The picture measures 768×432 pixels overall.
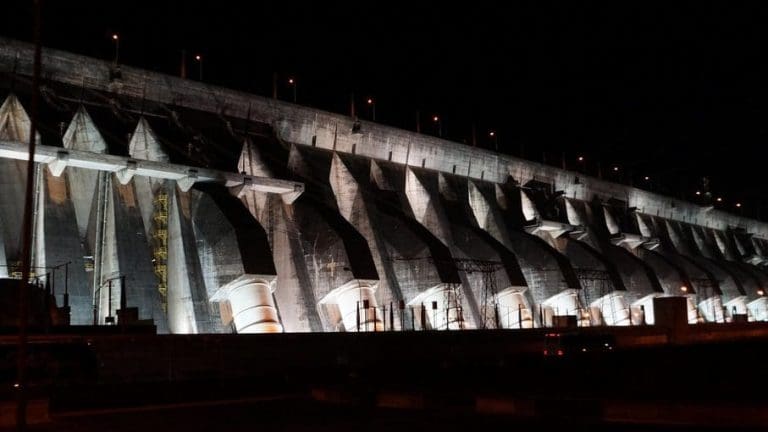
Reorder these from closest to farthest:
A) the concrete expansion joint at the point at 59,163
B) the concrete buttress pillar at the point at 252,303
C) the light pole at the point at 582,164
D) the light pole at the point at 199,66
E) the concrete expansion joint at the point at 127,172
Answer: the concrete expansion joint at the point at 59,163
the concrete expansion joint at the point at 127,172
the concrete buttress pillar at the point at 252,303
the light pole at the point at 199,66
the light pole at the point at 582,164

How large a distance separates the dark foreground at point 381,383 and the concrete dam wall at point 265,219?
663 centimetres

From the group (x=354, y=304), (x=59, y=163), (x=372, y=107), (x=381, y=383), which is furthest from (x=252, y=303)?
(x=372, y=107)

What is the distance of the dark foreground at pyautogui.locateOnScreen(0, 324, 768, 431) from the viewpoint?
47.6 ft

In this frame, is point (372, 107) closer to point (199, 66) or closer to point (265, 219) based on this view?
point (199, 66)

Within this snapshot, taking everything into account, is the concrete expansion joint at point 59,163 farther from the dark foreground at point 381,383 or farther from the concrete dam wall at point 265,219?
the dark foreground at point 381,383

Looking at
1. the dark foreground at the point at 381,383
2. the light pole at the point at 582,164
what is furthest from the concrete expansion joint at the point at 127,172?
the light pole at the point at 582,164

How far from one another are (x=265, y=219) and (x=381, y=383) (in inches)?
742

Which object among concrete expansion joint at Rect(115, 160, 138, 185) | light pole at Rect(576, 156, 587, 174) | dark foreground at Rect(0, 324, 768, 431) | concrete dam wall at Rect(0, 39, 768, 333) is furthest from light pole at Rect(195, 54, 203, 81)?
light pole at Rect(576, 156, 587, 174)

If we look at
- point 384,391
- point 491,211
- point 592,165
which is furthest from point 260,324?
point 592,165

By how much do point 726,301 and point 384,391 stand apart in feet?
201

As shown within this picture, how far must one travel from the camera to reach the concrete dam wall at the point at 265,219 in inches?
1281

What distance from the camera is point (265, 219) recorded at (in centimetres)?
3953

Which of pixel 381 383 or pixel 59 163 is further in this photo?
pixel 59 163

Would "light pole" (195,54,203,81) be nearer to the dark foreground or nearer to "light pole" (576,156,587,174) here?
the dark foreground
